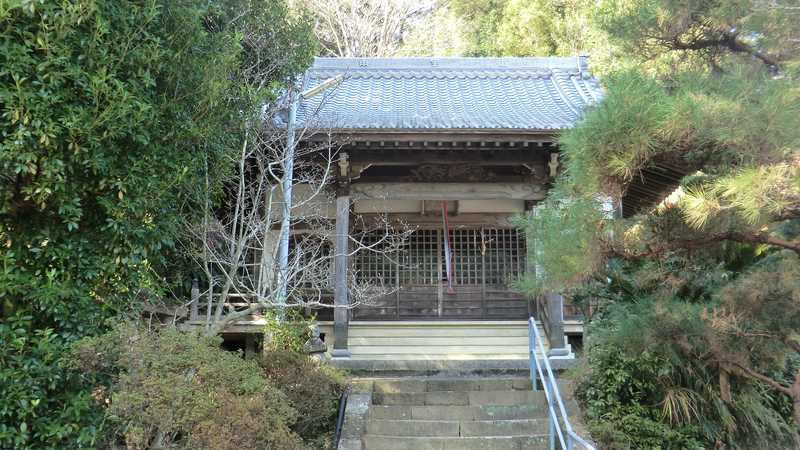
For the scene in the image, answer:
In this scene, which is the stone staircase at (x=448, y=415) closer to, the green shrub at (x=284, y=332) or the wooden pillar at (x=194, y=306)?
the green shrub at (x=284, y=332)

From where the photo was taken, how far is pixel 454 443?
6324mm

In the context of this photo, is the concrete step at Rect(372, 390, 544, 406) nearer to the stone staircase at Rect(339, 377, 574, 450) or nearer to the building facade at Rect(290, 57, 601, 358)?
the stone staircase at Rect(339, 377, 574, 450)

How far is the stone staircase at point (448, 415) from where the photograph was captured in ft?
20.8

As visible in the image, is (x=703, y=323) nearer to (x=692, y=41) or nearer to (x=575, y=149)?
(x=575, y=149)

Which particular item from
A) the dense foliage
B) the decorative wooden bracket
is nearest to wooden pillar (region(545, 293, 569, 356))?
the decorative wooden bracket

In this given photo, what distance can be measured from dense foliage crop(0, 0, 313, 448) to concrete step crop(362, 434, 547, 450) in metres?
2.50

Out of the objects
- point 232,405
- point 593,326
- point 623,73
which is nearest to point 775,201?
point 623,73

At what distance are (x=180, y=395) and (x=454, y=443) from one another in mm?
2755

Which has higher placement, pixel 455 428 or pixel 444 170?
pixel 444 170

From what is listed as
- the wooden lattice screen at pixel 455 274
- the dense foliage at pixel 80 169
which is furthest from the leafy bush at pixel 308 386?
the wooden lattice screen at pixel 455 274

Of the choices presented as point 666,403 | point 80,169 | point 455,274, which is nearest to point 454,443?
point 666,403

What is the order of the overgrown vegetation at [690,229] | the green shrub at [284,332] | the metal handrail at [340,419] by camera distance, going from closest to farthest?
the overgrown vegetation at [690,229]
the metal handrail at [340,419]
the green shrub at [284,332]

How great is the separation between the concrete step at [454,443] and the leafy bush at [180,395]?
1297 mm

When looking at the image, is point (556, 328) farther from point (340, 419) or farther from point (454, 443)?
point (340, 419)
